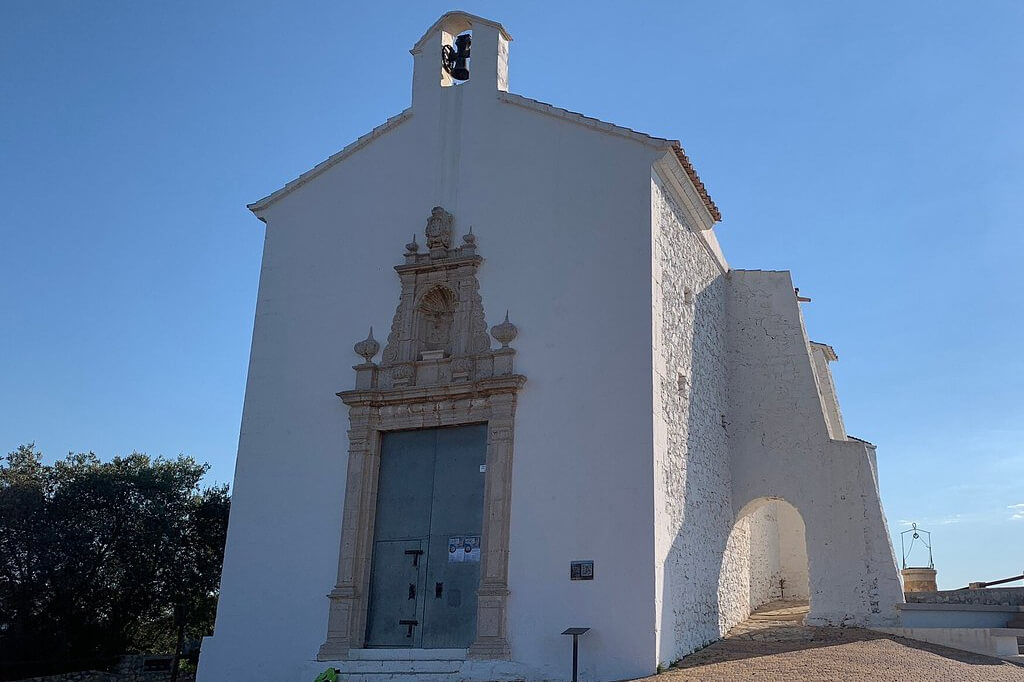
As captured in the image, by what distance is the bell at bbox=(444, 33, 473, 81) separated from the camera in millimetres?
15282

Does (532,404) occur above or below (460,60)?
below

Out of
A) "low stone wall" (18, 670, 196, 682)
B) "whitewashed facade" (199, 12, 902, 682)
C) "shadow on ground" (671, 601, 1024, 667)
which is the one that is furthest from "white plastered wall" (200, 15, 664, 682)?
"low stone wall" (18, 670, 196, 682)

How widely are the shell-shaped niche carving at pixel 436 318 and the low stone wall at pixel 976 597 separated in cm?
767

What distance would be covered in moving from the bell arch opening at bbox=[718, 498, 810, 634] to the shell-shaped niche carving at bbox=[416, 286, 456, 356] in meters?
5.43

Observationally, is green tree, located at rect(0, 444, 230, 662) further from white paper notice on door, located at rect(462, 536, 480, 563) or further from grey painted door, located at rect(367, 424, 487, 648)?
white paper notice on door, located at rect(462, 536, 480, 563)

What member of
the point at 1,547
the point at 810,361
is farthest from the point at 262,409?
the point at 810,361

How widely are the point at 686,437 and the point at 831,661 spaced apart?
3487 mm

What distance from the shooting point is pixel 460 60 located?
604 inches

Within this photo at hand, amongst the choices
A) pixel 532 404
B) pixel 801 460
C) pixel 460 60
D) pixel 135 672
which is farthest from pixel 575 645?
pixel 135 672

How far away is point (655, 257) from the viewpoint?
12.8m

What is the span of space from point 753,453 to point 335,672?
7.21 m

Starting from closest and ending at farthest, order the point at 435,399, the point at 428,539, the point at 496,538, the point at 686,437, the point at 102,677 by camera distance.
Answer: the point at 496,538
the point at 428,539
the point at 435,399
the point at 686,437
the point at 102,677

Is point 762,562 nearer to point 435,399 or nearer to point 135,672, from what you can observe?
point 435,399

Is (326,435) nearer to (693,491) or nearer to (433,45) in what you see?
(693,491)
